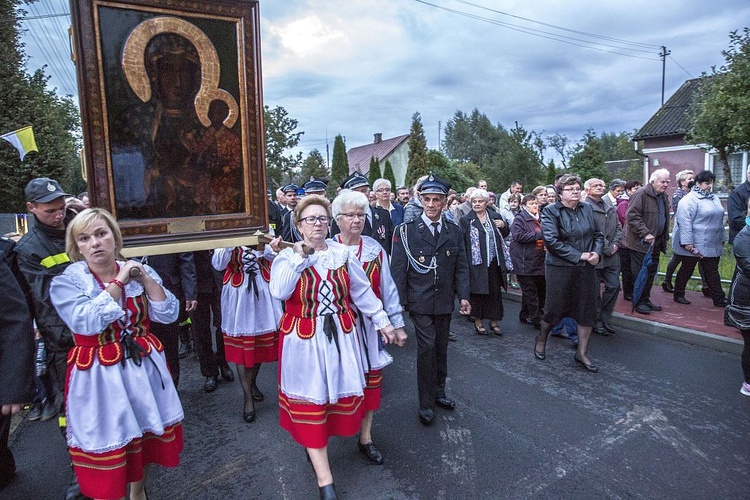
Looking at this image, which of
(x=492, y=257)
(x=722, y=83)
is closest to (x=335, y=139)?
(x=722, y=83)

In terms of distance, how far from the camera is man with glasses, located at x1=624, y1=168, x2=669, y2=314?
6.82 metres

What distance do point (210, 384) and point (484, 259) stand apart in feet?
12.3

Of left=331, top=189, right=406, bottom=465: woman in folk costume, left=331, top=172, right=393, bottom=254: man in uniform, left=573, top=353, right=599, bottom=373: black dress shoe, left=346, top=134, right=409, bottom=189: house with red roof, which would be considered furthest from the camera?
left=346, top=134, right=409, bottom=189: house with red roof

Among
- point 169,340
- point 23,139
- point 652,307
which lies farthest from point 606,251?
point 23,139

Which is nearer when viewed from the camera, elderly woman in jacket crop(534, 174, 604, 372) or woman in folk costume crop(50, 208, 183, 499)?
woman in folk costume crop(50, 208, 183, 499)

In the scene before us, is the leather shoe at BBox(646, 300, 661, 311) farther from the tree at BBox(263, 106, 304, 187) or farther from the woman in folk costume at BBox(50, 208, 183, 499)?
the tree at BBox(263, 106, 304, 187)

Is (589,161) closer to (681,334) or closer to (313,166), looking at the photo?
(313,166)

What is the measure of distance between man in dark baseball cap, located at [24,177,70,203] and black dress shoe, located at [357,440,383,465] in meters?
2.84

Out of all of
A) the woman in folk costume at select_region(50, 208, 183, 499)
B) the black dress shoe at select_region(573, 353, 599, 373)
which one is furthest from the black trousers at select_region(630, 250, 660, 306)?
the woman in folk costume at select_region(50, 208, 183, 499)

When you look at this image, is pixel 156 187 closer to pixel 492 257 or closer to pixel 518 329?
pixel 492 257

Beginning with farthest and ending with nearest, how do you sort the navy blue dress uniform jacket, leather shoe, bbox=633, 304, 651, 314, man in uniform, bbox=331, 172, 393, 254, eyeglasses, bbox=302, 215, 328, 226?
leather shoe, bbox=633, 304, 651, 314
man in uniform, bbox=331, 172, 393, 254
the navy blue dress uniform jacket
eyeglasses, bbox=302, 215, 328, 226

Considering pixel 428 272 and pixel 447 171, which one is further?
pixel 447 171

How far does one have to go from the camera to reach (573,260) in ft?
16.6

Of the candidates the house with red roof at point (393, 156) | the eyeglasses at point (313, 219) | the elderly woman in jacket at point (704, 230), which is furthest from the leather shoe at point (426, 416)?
the house with red roof at point (393, 156)
